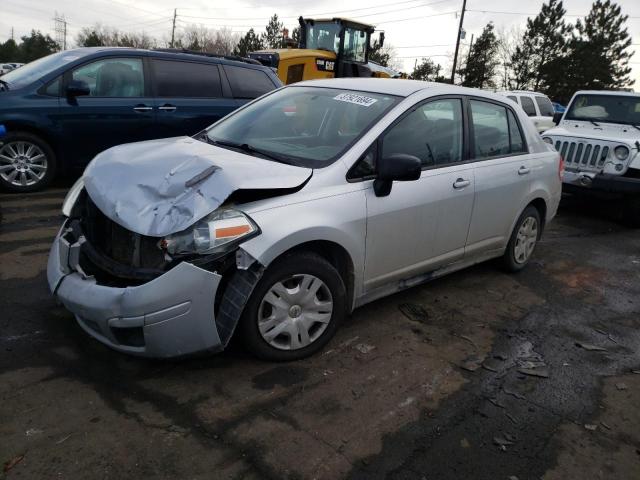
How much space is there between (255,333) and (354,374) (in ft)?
2.19

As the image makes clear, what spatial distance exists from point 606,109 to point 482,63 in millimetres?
38009

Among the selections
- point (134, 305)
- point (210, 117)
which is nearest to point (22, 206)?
point (210, 117)

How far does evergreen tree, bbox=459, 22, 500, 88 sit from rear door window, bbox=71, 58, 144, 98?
40248 mm

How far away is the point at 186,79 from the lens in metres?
7.34

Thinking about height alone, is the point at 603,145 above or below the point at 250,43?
below

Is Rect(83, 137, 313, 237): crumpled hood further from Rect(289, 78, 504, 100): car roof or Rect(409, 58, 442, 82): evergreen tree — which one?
Rect(409, 58, 442, 82): evergreen tree

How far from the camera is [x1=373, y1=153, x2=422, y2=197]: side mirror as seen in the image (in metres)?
3.29

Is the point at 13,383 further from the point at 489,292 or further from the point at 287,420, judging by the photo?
the point at 489,292

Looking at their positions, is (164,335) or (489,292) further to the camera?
(489,292)

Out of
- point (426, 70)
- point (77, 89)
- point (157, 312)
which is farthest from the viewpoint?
point (426, 70)

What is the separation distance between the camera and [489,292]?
4.72 meters

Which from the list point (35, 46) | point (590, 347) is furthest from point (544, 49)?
point (35, 46)

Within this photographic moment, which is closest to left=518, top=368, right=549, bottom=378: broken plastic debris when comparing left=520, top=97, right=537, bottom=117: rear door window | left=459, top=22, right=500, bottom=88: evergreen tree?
left=520, top=97, right=537, bottom=117: rear door window

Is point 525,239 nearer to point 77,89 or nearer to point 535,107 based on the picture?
point 77,89
